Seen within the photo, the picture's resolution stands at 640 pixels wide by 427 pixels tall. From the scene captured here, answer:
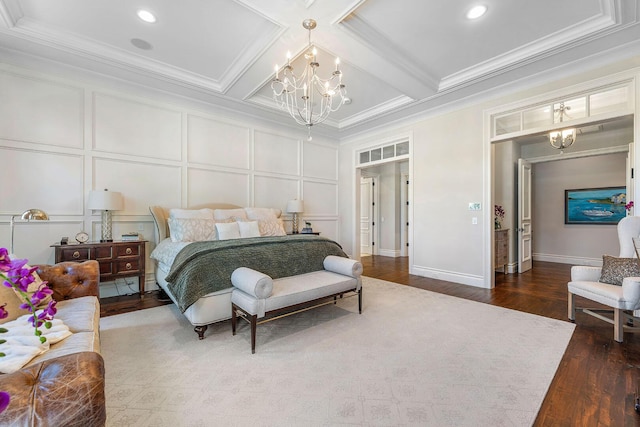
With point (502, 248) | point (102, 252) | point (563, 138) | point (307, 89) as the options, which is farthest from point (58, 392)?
point (563, 138)

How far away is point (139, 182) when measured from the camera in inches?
162

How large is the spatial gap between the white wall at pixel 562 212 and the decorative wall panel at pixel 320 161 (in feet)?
16.7

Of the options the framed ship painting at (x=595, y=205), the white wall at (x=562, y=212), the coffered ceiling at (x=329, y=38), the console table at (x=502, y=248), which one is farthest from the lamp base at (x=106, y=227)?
the framed ship painting at (x=595, y=205)

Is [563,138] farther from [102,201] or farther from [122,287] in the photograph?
[122,287]

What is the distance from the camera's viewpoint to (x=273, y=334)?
2668 mm

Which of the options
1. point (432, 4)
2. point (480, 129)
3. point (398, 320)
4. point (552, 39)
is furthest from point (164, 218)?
point (552, 39)

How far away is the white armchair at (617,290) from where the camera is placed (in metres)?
2.42

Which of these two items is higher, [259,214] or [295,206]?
[295,206]

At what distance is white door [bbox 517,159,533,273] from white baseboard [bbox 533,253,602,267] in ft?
4.52

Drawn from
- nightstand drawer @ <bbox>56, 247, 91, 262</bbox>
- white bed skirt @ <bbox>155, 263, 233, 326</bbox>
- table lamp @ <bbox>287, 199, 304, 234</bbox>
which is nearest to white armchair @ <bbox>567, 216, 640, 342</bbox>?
white bed skirt @ <bbox>155, 263, 233, 326</bbox>

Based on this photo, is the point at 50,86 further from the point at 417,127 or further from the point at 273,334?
the point at 417,127

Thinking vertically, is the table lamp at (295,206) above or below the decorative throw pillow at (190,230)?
above

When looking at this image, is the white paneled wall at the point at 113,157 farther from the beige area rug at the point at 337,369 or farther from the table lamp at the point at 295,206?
the beige area rug at the point at 337,369

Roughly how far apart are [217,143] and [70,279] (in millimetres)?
3183
